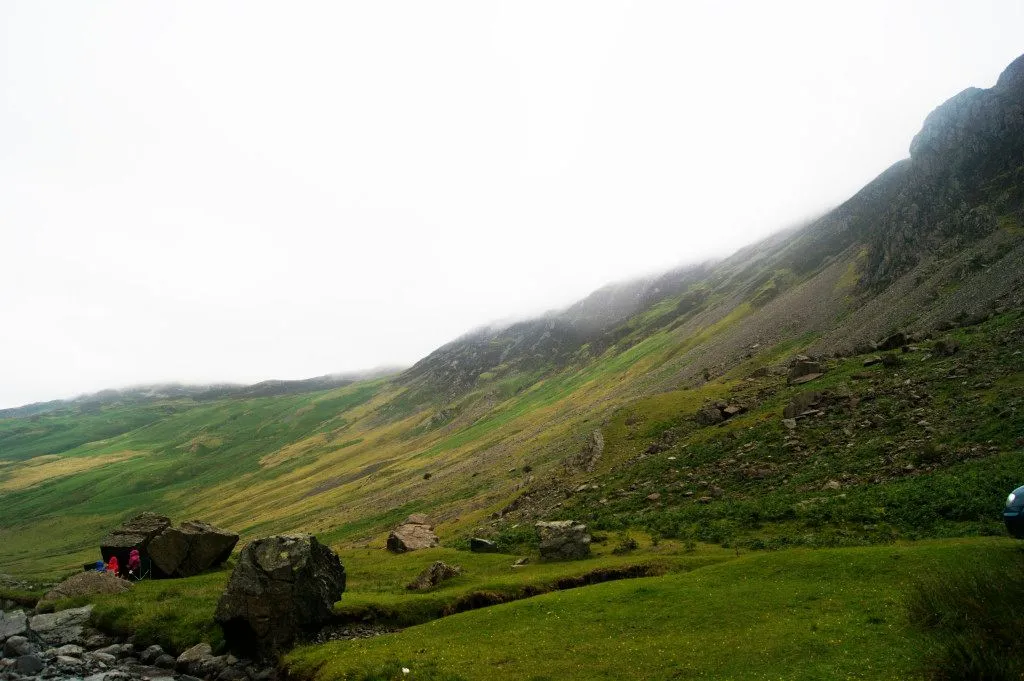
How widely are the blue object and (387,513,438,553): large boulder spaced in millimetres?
55396

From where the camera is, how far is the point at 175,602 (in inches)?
1721

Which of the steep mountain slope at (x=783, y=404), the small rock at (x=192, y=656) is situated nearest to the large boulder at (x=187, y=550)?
the small rock at (x=192, y=656)

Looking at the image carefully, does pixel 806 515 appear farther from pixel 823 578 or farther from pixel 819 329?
pixel 819 329

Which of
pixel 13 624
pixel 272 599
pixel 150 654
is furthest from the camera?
pixel 13 624

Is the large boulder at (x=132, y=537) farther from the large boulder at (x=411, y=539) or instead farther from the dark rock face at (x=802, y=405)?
the dark rock face at (x=802, y=405)

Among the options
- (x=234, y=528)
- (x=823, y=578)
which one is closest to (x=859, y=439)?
(x=823, y=578)

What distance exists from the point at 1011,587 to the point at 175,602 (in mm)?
51235

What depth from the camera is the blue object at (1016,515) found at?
2320 centimetres

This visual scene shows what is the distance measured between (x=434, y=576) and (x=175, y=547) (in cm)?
2872

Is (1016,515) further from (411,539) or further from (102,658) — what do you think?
(411,539)

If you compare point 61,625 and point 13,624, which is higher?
point 13,624

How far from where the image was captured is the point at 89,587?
49000 mm

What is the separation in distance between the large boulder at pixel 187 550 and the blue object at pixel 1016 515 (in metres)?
62.8

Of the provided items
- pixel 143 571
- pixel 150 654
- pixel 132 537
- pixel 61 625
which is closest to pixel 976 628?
pixel 150 654
